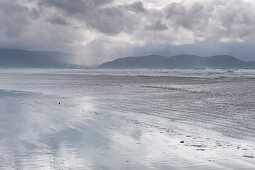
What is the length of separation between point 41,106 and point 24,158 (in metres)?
20.4

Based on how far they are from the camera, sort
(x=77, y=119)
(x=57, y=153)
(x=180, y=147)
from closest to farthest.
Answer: (x=57, y=153) < (x=180, y=147) < (x=77, y=119)

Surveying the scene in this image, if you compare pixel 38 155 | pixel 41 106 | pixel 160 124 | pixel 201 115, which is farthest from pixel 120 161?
pixel 41 106

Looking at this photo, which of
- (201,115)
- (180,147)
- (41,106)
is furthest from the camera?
(41,106)

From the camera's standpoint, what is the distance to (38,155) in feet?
51.3

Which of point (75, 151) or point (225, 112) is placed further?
point (225, 112)

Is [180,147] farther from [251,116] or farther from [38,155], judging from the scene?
[251,116]

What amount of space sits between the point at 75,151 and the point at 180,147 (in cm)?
425

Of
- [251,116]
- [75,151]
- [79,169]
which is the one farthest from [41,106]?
[79,169]

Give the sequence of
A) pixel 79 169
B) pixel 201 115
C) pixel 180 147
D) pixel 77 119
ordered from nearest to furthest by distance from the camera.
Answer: pixel 79 169, pixel 180 147, pixel 77 119, pixel 201 115

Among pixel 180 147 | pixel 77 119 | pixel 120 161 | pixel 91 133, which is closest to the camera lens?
pixel 120 161

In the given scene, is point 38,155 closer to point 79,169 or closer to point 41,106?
point 79,169

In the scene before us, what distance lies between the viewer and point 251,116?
28.2 metres

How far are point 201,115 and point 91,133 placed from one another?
33.6 ft

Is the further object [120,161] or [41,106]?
[41,106]
